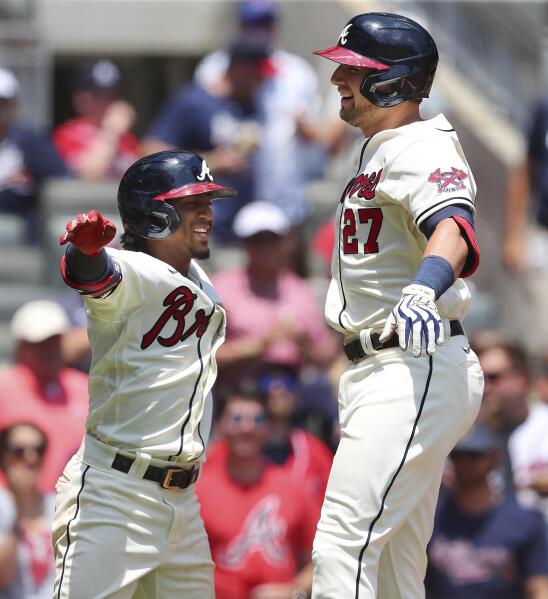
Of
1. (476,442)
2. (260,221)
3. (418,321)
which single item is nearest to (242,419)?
(476,442)

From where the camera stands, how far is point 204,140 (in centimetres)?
913

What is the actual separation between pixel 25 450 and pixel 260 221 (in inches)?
82.4

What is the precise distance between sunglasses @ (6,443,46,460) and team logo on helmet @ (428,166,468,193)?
2.90m

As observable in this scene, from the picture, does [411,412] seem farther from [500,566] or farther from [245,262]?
[245,262]

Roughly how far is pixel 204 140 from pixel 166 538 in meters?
4.59

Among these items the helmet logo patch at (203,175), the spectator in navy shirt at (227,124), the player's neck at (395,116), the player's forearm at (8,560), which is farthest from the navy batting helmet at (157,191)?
the spectator in navy shirt at (227,124)

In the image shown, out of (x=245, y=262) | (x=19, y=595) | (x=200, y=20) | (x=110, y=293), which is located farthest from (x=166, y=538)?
(x=200, y=20)

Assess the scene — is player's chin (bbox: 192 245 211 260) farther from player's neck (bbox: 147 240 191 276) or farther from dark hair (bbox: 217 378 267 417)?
dark hair (bbox: 217 378 267 417)

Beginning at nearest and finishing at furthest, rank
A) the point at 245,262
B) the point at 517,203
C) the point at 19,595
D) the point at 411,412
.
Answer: the point at 411,412 < the point at 19,595 < the point at 245,262 < the point at 517,203

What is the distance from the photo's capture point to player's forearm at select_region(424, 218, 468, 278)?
14.2 feet

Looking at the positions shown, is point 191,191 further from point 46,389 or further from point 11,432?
point 46,389

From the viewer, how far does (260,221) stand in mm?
8203

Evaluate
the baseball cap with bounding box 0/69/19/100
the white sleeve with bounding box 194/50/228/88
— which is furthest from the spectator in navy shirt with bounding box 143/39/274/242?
the baseball cap with bounding box 0/69/19/100

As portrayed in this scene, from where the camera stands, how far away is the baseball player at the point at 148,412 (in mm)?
4773
